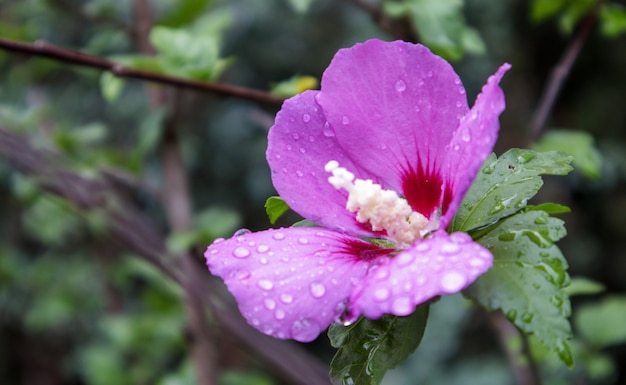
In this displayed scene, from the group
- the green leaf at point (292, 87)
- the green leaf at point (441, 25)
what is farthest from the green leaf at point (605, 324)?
the green leaf at point (292, 87)

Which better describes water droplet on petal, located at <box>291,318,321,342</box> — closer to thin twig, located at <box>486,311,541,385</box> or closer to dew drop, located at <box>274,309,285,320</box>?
dew drop, located at <box>274,309,285,320</box>

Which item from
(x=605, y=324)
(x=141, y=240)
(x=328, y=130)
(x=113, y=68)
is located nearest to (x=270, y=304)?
(x=328, y=130)

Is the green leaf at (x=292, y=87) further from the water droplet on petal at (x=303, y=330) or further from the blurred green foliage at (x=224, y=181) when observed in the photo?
the blurred green foliage at (x=224, y=181)

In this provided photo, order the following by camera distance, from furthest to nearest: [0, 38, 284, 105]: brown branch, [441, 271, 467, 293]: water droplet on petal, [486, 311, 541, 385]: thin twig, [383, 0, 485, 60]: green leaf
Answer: [486, 311, 541, 385]: thin twig < [383, 0, 485, 60]: green leaf < [0, 38, 284, 105]: brown branch < [441, 271, 467, 293]: water droplet on petal

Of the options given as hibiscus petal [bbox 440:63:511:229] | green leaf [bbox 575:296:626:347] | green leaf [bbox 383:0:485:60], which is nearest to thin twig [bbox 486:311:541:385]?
green leaf [bbox 575:296:626:347]

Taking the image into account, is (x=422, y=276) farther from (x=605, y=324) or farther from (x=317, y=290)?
(x=605, y=324)

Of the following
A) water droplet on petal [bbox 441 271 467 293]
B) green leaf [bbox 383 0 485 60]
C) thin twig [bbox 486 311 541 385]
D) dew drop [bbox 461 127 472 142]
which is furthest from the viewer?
thin twig [bbox 486 311 541 385]

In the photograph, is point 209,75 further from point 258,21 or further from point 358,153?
point 258,21
